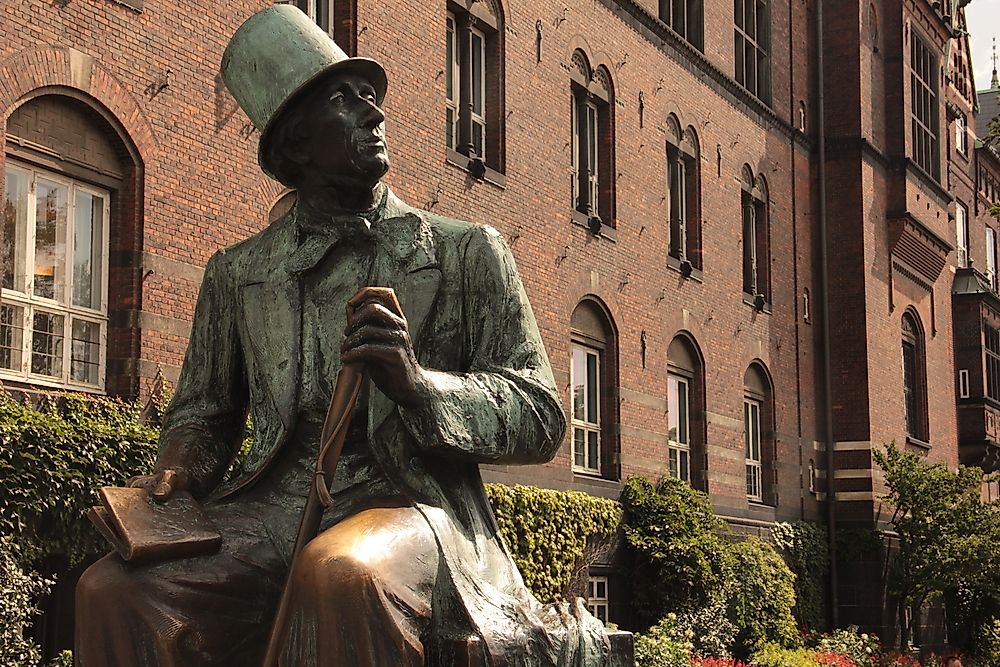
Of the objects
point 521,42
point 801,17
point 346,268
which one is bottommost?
point 346,268

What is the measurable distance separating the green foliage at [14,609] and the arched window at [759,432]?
18486 millimetres

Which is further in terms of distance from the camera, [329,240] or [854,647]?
[854,647]

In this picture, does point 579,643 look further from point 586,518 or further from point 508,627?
point 586,518

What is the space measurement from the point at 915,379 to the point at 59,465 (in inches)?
1005

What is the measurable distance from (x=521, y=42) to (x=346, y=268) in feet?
57.2

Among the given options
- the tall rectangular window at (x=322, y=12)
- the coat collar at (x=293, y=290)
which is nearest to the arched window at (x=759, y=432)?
the tall rectangular window at (x=322, y=12)

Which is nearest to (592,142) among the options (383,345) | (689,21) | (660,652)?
(689,21)

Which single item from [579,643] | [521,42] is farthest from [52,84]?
[579,643]

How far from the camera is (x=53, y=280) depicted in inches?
541

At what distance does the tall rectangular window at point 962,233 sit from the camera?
1588 inches

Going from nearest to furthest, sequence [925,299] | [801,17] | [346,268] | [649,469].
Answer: [346,268]
[649,469]
[801,17]
[925,299]

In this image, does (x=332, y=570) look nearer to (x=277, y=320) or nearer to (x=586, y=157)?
(x=277, y=320)

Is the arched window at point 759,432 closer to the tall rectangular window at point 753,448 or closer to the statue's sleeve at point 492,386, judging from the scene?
the tall rectangular window at point 753,448

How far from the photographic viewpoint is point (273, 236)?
14.9 feet
